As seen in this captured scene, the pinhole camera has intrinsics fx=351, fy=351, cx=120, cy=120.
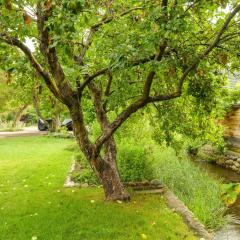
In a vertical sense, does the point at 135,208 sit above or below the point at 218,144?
below

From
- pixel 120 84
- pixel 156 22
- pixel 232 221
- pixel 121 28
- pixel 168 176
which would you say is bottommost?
pixel 232 221

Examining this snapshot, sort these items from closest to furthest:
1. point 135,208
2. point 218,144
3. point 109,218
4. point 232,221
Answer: point 109,218, point 135,208, point 232,221, point 218,144

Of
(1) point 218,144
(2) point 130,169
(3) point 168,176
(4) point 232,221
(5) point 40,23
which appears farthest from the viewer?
(1) point 218,144

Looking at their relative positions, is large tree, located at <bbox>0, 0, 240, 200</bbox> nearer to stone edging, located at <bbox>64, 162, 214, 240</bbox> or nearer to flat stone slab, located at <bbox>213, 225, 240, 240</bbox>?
stone edging, located at <bbox>64, 162, 214, 240</bbox>

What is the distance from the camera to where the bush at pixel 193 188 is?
25.1 ft

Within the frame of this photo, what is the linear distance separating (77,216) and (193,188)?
155 inches

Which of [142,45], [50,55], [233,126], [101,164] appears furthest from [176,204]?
[233,126]

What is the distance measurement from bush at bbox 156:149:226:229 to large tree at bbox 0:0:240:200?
1.79m

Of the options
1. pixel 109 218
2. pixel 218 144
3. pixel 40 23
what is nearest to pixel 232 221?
pixel 109 218

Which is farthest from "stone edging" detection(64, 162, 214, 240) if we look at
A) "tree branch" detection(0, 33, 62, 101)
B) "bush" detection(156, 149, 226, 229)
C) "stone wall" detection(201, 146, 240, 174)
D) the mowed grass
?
"stone wall" detection(201, 146, 240, 174)

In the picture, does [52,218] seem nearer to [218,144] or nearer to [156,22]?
[156,22]

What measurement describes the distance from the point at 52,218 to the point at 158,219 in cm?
197

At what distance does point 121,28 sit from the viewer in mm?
6695

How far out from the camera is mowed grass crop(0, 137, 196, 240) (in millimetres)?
5848
